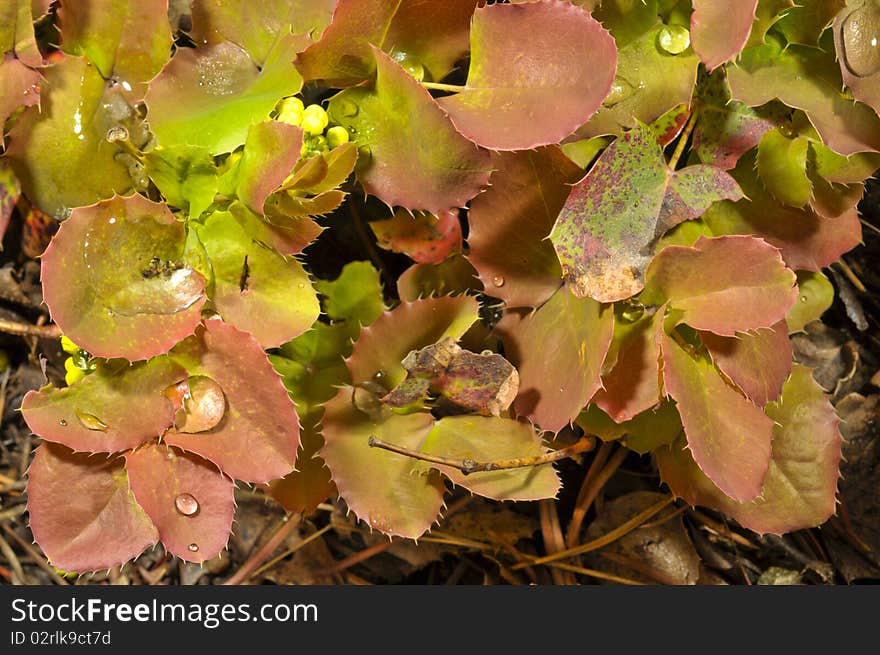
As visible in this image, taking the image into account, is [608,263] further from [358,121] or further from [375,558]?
[375,558]

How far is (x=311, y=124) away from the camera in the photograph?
84 cm

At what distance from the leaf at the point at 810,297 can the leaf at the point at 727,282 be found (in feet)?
0.89

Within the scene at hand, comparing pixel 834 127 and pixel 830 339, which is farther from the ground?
pixel 834 127

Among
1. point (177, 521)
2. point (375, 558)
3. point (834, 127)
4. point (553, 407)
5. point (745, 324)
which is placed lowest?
point (375, 558)

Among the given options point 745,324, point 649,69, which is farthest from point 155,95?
point 745,324

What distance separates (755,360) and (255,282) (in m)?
0.56

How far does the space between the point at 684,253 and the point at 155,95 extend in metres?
0.57

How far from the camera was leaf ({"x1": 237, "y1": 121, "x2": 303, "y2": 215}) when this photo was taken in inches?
29.9

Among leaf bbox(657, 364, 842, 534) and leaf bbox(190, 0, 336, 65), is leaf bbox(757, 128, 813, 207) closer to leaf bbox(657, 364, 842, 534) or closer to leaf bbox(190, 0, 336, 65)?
leaf bbox(657, 364, 842, 534)

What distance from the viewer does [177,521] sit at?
2.91ft

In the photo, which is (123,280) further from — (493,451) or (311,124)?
(493,451)

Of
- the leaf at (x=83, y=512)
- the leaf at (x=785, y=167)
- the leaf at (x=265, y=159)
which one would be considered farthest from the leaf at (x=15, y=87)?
the leaf at (x=785, y=167)

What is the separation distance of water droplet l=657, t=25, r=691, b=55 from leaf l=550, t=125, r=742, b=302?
0.11 metres

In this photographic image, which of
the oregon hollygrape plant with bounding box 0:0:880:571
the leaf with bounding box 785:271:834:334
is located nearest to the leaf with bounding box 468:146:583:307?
the oregon hollygrape plant with bounding box 0:0:880:571
